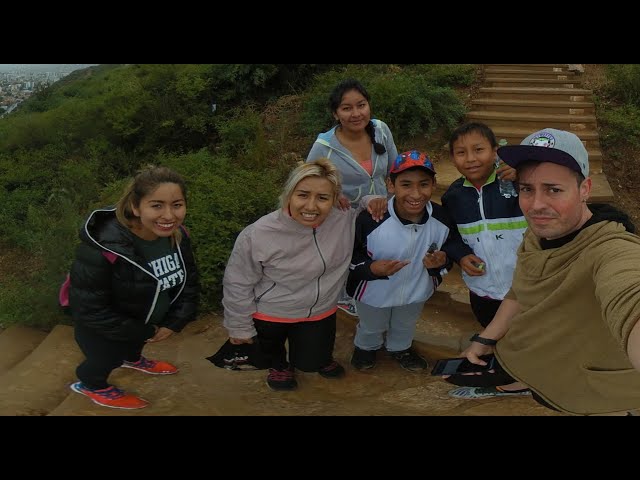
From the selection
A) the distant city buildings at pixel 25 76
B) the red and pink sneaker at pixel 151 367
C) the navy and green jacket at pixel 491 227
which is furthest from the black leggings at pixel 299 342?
the distant city buildings at pixel 25 76

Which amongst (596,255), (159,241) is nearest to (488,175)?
(596,255)

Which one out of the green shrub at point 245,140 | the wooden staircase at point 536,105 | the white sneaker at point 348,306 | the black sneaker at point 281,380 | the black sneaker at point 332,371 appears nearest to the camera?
the black sneaker at point 281,380

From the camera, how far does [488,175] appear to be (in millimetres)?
2666

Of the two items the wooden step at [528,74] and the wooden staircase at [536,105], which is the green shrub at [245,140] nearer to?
the wooden staircase at [536,105]

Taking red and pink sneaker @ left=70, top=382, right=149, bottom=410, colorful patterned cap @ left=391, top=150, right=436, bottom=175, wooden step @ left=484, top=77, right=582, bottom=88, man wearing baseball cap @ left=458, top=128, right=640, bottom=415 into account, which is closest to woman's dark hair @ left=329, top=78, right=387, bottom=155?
colorful patterned cap @ left=391, top=150, right=436, bottom=175

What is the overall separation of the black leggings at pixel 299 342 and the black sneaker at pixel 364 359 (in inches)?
10.0

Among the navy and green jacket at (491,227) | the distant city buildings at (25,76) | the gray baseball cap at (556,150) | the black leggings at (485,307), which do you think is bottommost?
the black leggings at (485,307)

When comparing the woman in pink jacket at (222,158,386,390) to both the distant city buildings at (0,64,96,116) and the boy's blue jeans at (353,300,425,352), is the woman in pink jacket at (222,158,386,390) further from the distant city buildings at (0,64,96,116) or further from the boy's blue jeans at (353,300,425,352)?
the distant city buildings at (0,64,96,116)

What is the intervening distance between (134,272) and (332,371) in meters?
1.60

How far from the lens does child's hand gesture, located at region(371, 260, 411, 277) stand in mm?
2660

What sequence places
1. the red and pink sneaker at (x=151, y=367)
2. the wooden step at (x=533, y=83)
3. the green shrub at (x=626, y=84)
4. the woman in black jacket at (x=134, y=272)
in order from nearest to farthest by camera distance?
1. the woman in black jacket at (x=134, y=272)
2. the red and pink sneaker at (x=151, y=367)
3. the green shrub at (x=626, y=84)
4. the wooden step at (x=533, y=83)

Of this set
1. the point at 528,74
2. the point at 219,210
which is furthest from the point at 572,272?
the point at 528,74

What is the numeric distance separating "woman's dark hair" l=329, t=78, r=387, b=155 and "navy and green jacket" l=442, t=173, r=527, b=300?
0.75 metres

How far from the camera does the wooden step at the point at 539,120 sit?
234 inches
